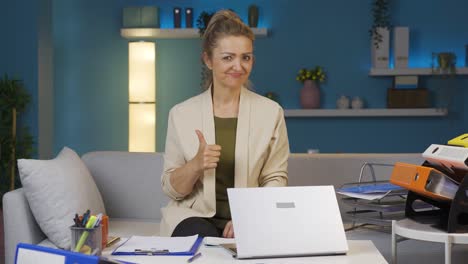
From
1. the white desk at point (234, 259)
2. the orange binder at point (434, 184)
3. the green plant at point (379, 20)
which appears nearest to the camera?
the white desk at point (234, 259)

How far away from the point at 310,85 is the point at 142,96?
1.62m

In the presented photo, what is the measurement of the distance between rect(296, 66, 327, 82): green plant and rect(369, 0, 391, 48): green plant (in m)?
0.58

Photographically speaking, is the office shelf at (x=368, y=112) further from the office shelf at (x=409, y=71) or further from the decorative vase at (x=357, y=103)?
the office shelf at (x=409, y=71)

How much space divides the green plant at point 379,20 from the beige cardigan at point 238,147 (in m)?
4.41

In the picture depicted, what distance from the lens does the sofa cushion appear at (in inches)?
118

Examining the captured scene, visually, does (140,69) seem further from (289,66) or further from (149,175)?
(149,175)

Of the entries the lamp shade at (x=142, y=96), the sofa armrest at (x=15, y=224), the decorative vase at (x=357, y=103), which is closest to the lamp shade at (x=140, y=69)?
the lamp shade at (x=142, y=96)

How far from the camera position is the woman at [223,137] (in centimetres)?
278

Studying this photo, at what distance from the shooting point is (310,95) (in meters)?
7.15

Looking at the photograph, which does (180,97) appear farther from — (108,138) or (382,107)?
(382,107)

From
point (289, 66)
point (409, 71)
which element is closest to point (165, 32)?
point (289, 66)

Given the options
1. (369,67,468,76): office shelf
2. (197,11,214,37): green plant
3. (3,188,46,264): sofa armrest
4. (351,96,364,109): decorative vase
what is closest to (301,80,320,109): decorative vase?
(351,96,364,109): decorative vase

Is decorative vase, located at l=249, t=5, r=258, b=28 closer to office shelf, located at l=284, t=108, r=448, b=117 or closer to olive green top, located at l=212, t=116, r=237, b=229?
office shelf, located at l=284, t=108, r=448, b=117

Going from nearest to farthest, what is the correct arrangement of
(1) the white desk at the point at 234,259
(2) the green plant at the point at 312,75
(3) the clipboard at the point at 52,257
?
(3) the clipboard at the point at 52,257 < (1) the white desk at the point at 234,259 < (2) the green plant at the point at 312,75
